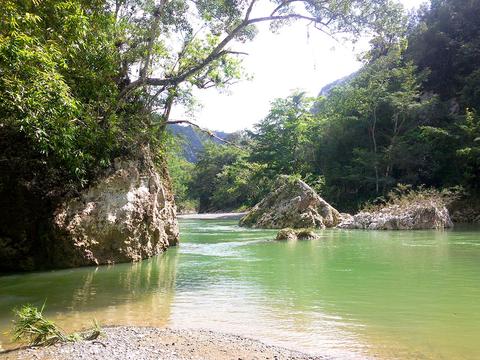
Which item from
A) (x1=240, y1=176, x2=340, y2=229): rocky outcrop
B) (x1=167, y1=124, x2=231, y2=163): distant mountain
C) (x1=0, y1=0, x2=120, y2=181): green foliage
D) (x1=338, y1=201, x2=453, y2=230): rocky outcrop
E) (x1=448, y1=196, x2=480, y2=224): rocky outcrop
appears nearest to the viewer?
(x1=0, y1=0, x2=120, y2=181): green foliage

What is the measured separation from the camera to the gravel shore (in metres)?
4.10

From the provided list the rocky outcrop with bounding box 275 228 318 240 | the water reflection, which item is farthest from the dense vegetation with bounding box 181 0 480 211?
the water reflection

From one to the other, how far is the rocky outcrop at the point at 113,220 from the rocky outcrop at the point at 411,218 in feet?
42.0

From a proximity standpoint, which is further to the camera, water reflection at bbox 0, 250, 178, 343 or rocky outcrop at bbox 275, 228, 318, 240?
rocky outcrop at bbox 275, 228, 318, 240

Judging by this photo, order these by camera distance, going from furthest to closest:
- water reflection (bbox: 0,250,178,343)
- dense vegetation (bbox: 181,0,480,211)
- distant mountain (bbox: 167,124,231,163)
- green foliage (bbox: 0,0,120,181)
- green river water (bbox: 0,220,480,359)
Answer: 1. dense vegetation (bbox: 181,0,480,211)
2. distant mountain (bbox: 167,124,231,163)
3. green foliage (bbox: 0,0,120,181)
4. water reflection (bbox: 0,250,178,343)
5. green river water (bbox: 0,220,480,359)

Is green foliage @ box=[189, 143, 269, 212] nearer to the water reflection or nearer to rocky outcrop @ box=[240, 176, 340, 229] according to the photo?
rocky outcrop @ box=[240, 176, 340, 229]

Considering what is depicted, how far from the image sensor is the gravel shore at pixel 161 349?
13.4 ft

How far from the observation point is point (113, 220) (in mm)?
10609

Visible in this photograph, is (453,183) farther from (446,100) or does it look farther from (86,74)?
(86,74)

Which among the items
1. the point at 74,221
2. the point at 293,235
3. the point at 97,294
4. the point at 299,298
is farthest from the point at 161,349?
the point at 293,235

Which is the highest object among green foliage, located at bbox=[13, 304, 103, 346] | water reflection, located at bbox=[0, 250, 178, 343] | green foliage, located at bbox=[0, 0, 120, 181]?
green foliage, located at bbox=[0, 0, 120, 181]

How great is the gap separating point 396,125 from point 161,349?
3065 centimetres

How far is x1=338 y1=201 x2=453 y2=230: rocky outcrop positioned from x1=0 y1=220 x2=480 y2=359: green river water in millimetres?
9777

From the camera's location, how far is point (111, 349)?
4.23 m
